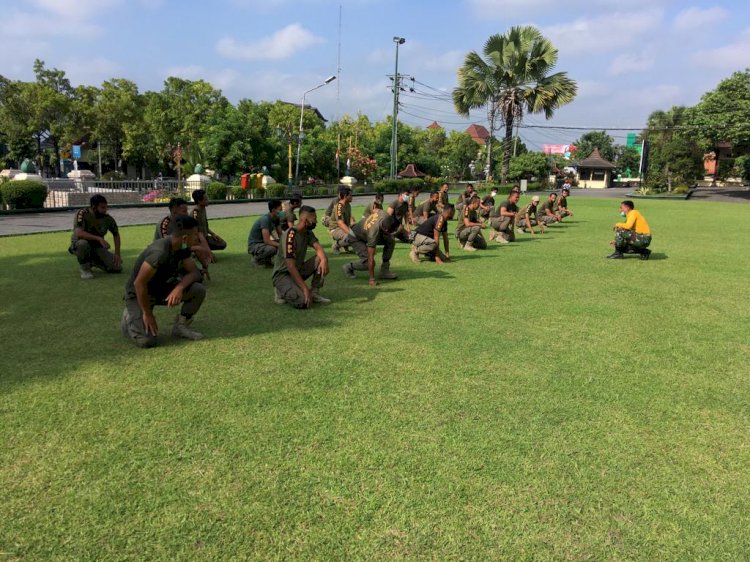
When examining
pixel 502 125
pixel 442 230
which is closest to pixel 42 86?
pixel 502 125

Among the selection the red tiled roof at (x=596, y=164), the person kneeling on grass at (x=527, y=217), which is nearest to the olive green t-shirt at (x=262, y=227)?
the person kneeling on grass at (x=527, y=217)

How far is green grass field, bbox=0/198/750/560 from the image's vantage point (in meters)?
2.61

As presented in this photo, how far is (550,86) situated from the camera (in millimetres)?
32438

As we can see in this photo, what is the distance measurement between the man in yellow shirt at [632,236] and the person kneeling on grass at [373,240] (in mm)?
5219

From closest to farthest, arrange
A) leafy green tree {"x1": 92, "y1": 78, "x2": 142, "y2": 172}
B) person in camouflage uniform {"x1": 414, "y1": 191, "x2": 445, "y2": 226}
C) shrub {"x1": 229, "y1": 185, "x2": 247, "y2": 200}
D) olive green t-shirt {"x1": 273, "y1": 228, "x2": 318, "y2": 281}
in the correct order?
olive green t-shirt {"x1": 273, "y1": 228, "x2": 318, "y2": 281}, person in camouflage uniform {"x1": 414, "y1": 191, "x2": 445, "y2": 226}, shrub {"x1": 229, "y1": 185, "x2": 247, "y2": 200}, leafy green tree {"x1": 92, "y1": 78, "x2": 142, "y2": 172}

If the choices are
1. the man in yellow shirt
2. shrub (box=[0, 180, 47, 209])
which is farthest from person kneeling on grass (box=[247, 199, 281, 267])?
shrub (box=[0, 180, 47, 209])

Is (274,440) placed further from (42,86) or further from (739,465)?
(42,86)

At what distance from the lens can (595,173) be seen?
7788 centimetres

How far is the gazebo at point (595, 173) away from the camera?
249 ft

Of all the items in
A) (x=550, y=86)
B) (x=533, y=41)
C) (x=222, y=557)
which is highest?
(x=533, y=41)

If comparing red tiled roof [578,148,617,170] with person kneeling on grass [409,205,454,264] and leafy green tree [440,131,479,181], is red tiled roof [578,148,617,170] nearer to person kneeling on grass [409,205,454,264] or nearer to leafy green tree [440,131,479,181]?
leafy green tree [440,131,479,181]

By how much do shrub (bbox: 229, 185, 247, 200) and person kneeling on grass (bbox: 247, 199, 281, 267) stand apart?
21.8 m

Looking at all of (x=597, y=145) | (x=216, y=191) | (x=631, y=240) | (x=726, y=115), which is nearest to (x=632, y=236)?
(x=631, y=240)

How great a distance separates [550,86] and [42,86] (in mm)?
42219
